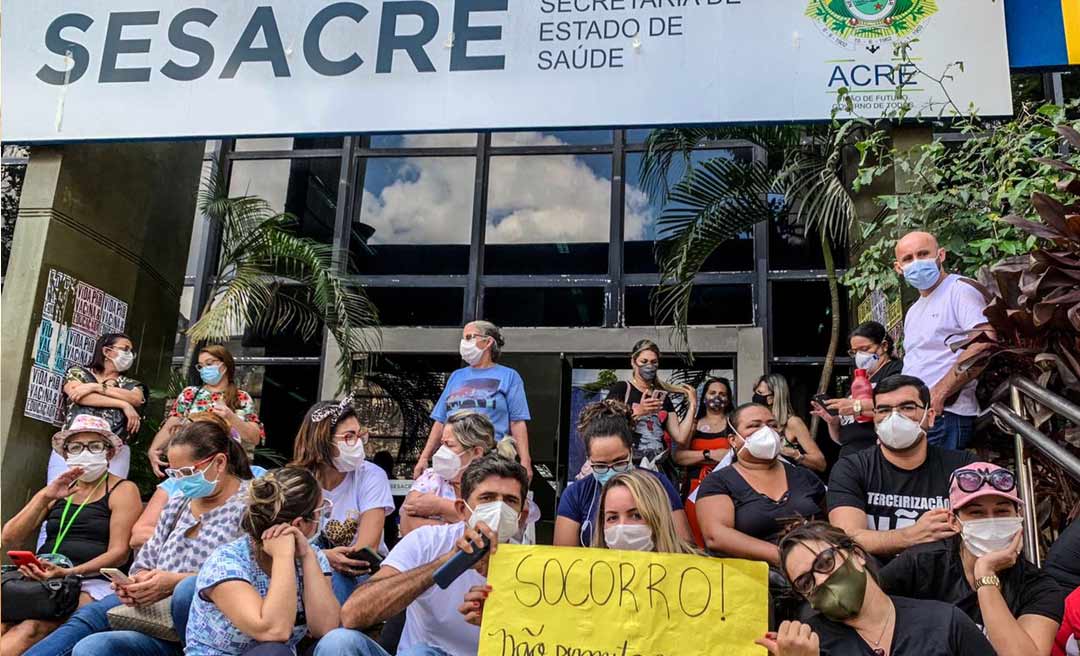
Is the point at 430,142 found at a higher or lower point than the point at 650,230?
higher

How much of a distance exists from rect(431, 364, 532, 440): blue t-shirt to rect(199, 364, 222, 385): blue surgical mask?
1.47m

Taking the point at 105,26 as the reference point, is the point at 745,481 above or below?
below

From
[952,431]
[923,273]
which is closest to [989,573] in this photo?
[952,431]

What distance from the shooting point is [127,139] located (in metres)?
7.24

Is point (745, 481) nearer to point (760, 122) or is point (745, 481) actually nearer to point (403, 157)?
point (760, 122)

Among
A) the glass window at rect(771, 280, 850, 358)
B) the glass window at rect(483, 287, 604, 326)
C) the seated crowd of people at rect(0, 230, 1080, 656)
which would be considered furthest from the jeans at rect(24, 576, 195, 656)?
the glass window at rect(771, 280, 850, 358)

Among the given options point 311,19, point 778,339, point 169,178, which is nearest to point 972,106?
point 778,339

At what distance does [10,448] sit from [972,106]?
23.7 ft

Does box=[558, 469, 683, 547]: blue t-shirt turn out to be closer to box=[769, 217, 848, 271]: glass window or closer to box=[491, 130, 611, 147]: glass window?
box=[769, 217, 848, 271]: glass window

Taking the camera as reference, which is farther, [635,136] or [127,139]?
[635,136]

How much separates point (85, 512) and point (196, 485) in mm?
1245

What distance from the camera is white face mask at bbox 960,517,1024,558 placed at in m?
3.26

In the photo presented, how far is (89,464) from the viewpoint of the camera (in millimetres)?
5102

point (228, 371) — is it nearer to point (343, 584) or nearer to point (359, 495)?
point (359, 495)
